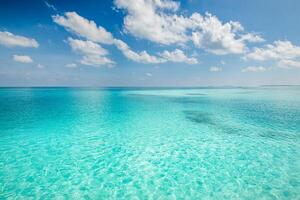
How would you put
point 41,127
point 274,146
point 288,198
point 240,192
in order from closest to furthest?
point 288,198 → point 240,192 → point 274,146 → point 41,127

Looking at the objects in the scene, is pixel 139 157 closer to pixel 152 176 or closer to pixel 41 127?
pixel 152 176

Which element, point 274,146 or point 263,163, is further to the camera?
point 274,146

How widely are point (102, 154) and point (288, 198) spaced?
7.42 metres

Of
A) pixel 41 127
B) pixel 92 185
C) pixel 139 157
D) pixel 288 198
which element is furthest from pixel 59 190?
pixel 41 127

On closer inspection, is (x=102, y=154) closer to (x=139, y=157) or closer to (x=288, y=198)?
(x=139, y=157)

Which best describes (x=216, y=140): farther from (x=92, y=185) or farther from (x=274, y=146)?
(x=92, y=185)

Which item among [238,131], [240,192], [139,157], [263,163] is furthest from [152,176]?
[238,131]

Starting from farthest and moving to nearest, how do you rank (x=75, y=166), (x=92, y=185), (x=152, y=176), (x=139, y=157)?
(x=139, y=157) < (x=75, y=166) < (x=152, y=176) < (x=92, y=185)

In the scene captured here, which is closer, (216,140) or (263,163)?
(263,163)

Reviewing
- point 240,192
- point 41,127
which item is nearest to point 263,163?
point 240,192

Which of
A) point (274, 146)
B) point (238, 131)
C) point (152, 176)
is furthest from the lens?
point (238, 131)

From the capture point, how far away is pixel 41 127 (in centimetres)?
1317

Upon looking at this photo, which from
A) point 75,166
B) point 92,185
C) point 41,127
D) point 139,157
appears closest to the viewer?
point 92,185

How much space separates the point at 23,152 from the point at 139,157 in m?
5.95
